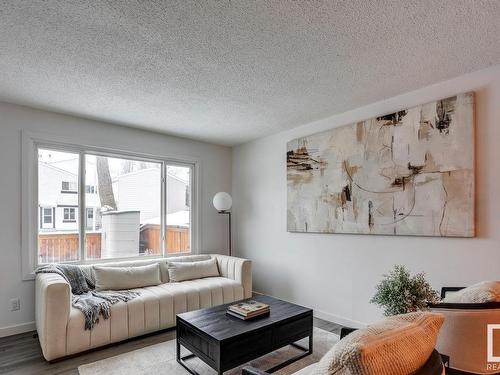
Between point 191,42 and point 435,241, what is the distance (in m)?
2.67

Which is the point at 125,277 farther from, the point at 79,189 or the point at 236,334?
the point at 236,334

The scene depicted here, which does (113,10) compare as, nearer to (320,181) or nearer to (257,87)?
(257,87)

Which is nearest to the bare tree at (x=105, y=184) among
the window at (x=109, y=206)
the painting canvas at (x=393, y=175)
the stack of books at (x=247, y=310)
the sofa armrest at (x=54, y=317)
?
the window at (x=109, y=206)

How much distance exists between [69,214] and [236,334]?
2.69m

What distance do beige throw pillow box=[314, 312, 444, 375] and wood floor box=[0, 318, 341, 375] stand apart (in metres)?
2.48

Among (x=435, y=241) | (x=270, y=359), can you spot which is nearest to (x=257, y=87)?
(x=435, y=241)

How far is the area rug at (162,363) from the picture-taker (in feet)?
7.94

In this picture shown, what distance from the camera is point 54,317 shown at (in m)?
2.53

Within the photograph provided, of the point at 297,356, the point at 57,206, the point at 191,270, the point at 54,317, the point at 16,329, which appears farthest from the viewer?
the point at 191,270

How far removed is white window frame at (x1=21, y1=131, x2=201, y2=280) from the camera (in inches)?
129

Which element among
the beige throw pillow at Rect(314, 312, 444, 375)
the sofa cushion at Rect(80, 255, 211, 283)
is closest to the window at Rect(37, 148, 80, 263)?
the sofa cushion at Rect(80, 255, 211, 283)

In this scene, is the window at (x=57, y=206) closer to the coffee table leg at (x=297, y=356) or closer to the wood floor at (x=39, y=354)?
the wood floor at (x=39, y=354)

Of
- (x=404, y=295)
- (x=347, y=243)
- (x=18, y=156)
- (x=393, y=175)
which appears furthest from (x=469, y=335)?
(x=18, y=156)

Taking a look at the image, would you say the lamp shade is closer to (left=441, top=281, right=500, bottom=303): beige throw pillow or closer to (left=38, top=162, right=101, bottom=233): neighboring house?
(left=38, top=162, right=101, bottom=233): neighboring house
